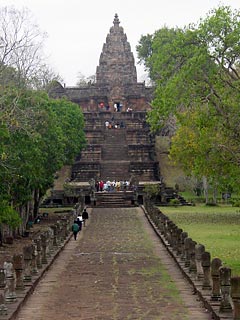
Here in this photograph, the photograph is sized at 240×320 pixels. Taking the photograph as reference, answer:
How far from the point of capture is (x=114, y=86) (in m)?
84.5

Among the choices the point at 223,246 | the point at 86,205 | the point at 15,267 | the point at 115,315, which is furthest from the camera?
the point at 86,205

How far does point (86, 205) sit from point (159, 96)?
29527 millimetres

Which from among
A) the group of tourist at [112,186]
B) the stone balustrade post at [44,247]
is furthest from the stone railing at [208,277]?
the group of tourist at [112,186]

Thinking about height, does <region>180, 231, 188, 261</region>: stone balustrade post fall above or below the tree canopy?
below

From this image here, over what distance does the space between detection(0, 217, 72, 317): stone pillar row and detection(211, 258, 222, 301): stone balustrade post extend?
3763mm

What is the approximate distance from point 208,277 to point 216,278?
1.68 metres

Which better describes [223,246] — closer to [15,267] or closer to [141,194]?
[15,267]

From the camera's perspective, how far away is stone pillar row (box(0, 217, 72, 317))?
43.2 feet

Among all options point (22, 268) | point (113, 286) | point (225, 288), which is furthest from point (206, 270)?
point (22, 268)

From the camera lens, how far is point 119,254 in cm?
2316

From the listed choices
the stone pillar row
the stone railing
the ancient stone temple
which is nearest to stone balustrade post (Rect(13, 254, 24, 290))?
the stone pillar row

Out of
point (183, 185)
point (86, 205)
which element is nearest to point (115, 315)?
point (86, 205)

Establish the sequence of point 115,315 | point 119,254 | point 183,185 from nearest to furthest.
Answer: point 115,315, point 119,254, point 183,185

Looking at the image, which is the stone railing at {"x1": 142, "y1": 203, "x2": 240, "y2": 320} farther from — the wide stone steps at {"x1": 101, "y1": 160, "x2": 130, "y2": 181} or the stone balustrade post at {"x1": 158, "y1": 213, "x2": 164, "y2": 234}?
the wide stone steps at {"x1": 101, "y1": 160, "x2": 130, "y2": 181}
